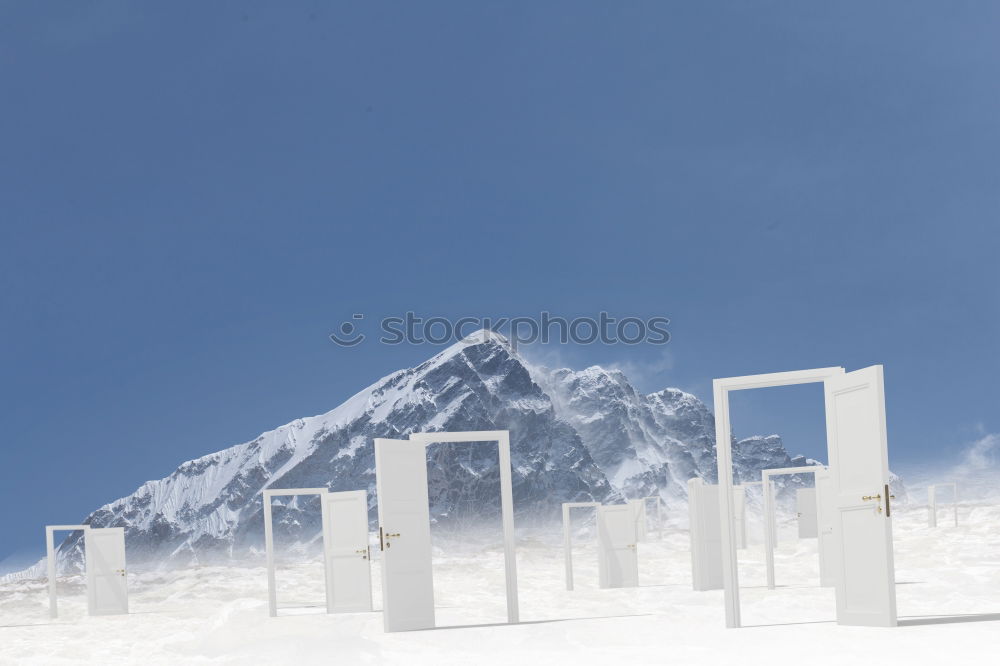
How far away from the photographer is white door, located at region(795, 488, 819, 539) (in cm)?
2873

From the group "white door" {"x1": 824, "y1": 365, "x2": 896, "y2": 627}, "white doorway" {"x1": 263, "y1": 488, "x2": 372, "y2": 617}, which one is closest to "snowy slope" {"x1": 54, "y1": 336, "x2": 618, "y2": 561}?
"white doorway" {"x1": 263, "y1": 488, "x2": 372, "y2": 617}

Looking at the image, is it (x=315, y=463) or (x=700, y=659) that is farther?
(x=315, y=463)

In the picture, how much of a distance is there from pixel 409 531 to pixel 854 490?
532 centimetres

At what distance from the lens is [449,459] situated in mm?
114125

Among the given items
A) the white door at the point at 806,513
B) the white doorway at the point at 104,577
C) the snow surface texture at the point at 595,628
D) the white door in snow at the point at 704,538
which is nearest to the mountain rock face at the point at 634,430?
the white door at the point at 806,513

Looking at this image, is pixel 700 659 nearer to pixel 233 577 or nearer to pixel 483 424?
pixel 233 577

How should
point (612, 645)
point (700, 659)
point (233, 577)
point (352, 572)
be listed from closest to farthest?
point (700, 659) → point (612, 645) → point (352, 572) → point (233, 577)

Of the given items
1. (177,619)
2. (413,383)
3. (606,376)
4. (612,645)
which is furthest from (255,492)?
(612,645)

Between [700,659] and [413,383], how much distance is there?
11929cm

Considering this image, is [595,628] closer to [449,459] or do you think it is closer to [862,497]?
[862,497]

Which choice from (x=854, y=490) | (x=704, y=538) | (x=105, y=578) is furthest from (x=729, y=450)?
(x=105, y=578)

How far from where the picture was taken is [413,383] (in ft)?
417

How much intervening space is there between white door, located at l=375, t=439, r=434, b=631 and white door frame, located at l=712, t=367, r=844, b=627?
3.57 meters

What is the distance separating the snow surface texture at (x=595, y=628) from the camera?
8977 mm
